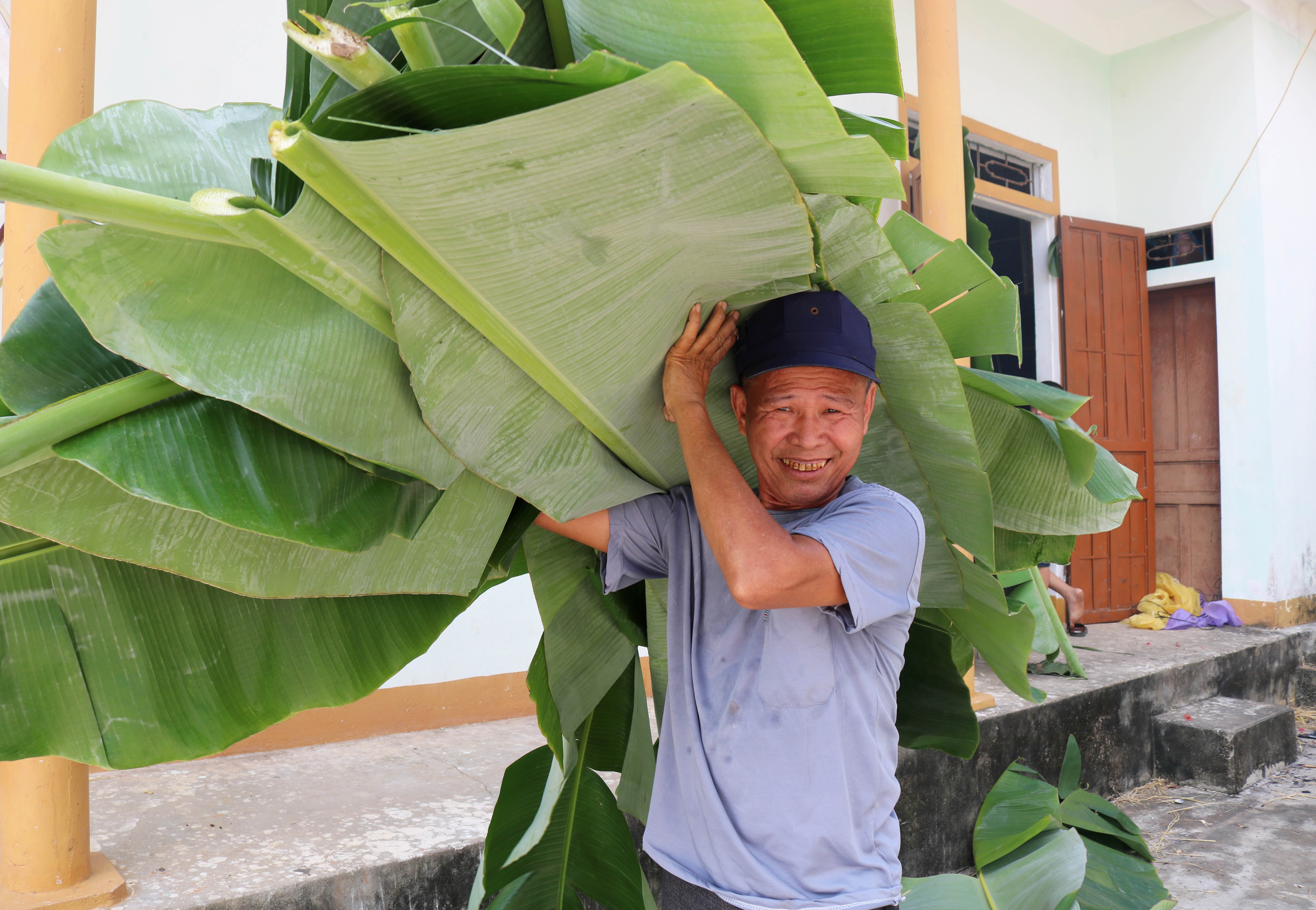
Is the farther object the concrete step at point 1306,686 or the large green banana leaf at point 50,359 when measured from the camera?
the concrete step at point 1306,686

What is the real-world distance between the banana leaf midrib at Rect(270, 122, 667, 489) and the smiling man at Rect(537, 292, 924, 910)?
15cm

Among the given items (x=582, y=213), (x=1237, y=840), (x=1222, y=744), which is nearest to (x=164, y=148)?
(x=582, y=213)

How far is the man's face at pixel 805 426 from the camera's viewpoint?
3.60ft

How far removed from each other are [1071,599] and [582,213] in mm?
5154

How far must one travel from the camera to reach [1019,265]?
639 centimetres

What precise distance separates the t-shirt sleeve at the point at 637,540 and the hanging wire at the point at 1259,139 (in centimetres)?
607

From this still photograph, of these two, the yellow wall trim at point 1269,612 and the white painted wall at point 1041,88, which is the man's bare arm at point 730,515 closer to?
the white painted wall at point 1041,88

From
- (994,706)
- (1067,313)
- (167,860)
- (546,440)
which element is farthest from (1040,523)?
(1067,313)

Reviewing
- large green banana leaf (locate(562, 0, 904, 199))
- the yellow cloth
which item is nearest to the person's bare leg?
the yellow cloth

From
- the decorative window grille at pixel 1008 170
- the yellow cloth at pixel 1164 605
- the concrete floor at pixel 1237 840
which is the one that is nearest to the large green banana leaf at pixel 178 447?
the concrete floor at pixel 1237 840

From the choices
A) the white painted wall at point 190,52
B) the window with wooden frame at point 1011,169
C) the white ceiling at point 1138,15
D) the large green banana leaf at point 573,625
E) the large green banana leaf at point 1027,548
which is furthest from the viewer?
the white ceiling at point 1138,15

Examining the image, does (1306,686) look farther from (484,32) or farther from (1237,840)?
(484,32)

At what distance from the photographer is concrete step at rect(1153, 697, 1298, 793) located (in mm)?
4391

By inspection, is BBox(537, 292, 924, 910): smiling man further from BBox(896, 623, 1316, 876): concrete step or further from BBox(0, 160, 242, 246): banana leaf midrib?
BBox(896, 623, 1316, 876): concrete step
